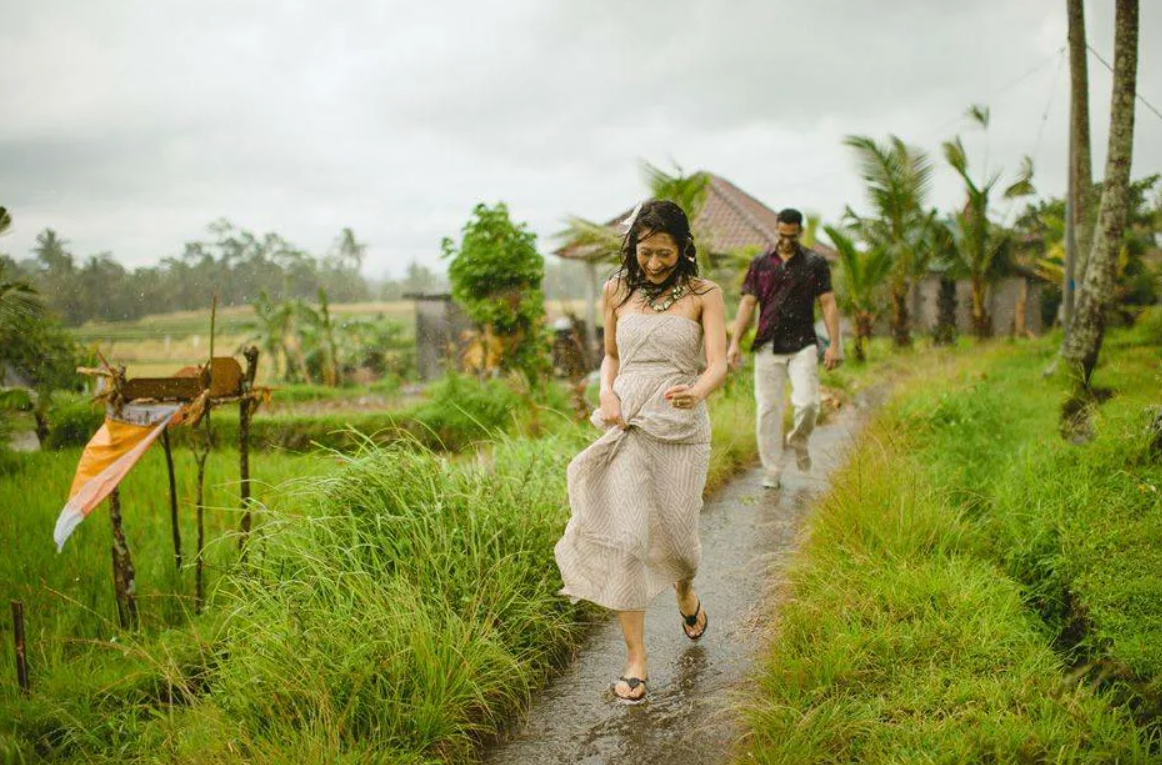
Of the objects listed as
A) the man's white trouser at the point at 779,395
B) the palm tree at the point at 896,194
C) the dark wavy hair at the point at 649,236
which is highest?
the palm tree at the point at 896,194

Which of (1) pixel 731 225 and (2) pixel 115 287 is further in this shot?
(1) pixel 731 225

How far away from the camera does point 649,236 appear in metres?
2.96

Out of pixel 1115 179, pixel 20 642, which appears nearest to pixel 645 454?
pixel 20 642

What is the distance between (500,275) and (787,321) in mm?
5675

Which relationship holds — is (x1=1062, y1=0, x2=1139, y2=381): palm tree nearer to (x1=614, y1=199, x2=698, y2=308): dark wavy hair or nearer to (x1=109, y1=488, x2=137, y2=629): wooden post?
(x1=614, y1=199, x2=698, y2=308): dark wavy hair

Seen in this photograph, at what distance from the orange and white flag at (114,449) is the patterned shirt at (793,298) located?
3.94 meters

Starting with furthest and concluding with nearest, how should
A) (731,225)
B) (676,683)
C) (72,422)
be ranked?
(731,225)
(72,422)
(676,683)

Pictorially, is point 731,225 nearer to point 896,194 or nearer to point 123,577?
point 896,194

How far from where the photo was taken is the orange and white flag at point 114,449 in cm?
362

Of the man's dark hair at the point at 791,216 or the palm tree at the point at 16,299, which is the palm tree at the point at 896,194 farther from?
the palm tree at the point at 16,299

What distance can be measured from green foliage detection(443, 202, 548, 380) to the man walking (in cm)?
520

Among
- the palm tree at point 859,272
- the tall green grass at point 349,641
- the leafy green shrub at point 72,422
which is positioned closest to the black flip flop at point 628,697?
the tall green grass at point 349,641

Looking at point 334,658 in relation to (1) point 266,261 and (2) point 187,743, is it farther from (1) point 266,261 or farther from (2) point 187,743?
(1) point 266,261

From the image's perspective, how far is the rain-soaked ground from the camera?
9.14 ft
